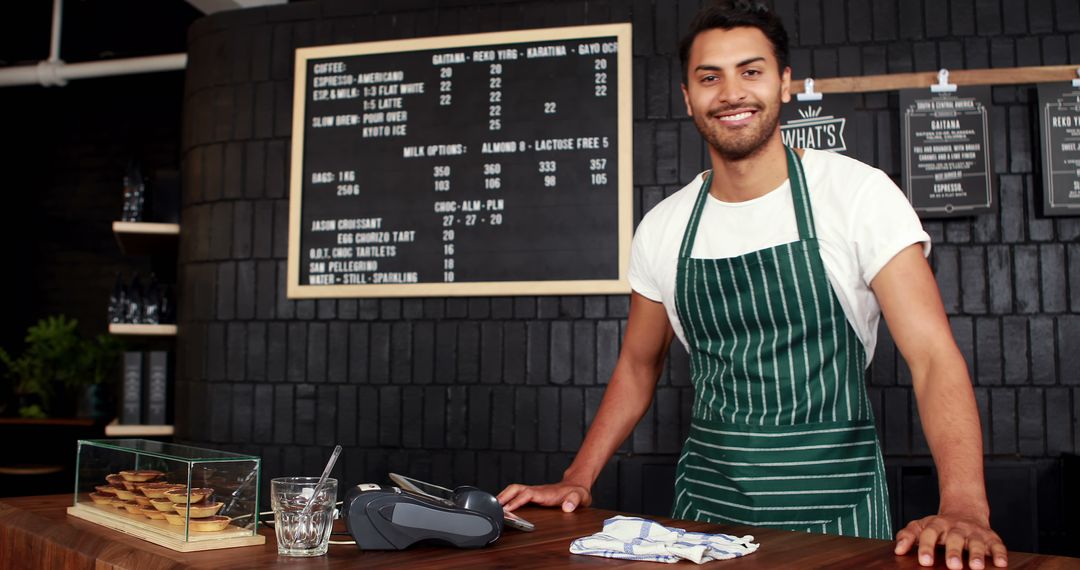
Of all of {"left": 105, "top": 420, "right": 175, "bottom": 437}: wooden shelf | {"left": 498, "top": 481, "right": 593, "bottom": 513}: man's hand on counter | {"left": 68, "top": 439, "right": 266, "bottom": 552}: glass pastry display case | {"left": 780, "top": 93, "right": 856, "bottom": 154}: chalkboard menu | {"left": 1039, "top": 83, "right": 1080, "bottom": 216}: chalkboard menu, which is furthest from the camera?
{"left": 105, "top": 420, "right": 175, "bottom": 437}: wooden shelf

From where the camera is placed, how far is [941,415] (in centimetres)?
129

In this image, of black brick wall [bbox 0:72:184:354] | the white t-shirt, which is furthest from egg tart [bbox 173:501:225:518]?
black brick wall [bbox 0:72:184:354]

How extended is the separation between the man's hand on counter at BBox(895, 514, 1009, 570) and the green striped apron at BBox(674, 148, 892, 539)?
43 cm

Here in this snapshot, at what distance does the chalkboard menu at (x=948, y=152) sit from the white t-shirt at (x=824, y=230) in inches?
57.9

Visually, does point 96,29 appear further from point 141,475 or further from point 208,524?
point 208,524

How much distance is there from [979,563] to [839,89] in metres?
2.30

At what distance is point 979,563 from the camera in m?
0.96

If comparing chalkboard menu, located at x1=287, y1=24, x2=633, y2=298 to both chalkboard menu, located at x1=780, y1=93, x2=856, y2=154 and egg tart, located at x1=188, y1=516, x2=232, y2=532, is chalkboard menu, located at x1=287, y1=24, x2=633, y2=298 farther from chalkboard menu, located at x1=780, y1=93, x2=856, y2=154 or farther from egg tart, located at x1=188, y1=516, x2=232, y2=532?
egg tart, located at x1=188, y1=516, x2=232, y2=532

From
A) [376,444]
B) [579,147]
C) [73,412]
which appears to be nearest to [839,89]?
[579,147]

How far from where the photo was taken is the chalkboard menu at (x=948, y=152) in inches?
113

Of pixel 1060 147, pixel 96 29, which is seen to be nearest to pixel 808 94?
pixel 1060 147

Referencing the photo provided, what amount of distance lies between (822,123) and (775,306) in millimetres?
1649

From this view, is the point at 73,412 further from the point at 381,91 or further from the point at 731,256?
the point at 731,256

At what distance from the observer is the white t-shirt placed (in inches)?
56.5
